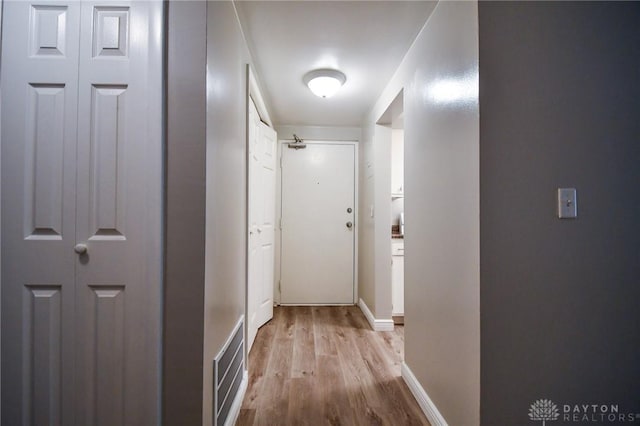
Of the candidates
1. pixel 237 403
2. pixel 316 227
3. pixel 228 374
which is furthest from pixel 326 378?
pixel 316 227

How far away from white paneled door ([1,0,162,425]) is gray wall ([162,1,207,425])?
0.04m

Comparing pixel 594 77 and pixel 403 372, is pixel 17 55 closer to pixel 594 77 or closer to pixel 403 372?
pixel 594 77

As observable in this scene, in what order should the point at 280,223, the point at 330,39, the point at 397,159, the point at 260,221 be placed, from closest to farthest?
1. the point at 330,39
2. the point at 260,221
3. the point at 397,159
4. the point at 280,223

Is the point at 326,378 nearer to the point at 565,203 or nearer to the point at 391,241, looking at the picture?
the point at 391,241

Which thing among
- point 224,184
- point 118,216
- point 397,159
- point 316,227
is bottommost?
point 316,227

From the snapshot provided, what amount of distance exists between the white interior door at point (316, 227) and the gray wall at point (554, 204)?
2.49 metres

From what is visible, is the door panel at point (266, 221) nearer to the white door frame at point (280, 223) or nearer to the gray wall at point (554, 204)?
the white door frame at point (280, 223)

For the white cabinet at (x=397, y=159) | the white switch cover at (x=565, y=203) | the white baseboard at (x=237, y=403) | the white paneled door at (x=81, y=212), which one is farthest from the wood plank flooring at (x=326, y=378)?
the white cabinet at (x=397, y=159)

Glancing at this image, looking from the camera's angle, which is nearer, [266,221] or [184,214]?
[184,214]

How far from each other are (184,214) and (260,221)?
1.59m

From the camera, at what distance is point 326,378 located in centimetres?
190

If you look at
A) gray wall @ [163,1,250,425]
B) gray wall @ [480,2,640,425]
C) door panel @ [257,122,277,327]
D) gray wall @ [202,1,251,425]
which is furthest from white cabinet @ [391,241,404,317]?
gray wall @ [163,1,250,425]

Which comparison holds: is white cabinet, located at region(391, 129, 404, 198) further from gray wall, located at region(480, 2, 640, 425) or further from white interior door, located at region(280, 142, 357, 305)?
gray wall, located at region(480, 2, 640, 425)

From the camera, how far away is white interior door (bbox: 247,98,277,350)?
2.37 m
